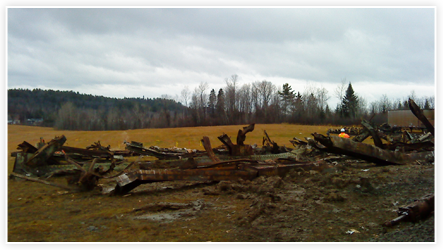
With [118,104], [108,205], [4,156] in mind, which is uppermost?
[118,104]

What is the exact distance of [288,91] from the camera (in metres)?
75.5

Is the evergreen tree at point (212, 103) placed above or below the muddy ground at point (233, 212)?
above

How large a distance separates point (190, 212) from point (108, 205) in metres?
1.58

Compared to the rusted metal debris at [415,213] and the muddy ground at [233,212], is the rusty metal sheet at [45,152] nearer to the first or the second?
the muddy ground at [233,212]

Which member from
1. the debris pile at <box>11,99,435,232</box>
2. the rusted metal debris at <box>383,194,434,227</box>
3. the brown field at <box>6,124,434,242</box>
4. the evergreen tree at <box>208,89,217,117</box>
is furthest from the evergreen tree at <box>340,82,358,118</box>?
the rusted metal debris at <box>383,194,434,227</box>

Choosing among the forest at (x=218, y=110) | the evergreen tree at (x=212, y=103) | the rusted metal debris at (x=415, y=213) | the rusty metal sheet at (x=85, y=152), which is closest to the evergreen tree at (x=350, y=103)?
the forest at (x=218, y=110)

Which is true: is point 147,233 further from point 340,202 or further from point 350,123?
point 350,123

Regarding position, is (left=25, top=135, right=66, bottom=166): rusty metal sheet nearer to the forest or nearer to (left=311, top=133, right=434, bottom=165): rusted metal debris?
(left=311, top=133, right=434, bottom=165): rusted metal debris

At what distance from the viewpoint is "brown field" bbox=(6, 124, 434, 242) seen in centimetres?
364

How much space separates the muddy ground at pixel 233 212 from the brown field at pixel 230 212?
1cm

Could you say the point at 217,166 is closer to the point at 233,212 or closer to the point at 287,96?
the point at 233,212

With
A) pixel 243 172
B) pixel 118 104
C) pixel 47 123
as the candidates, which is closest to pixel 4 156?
pixel 243 172

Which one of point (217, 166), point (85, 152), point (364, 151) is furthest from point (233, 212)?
point (85, 152)

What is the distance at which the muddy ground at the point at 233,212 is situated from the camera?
359 centimetres
